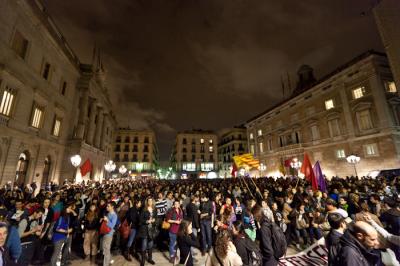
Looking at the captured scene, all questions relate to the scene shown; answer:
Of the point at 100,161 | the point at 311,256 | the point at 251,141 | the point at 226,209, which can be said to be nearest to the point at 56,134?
the point at 100,161

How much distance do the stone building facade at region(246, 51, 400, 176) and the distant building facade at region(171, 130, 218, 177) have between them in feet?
96.4

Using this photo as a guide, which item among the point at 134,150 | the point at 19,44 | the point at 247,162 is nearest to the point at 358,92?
the point at 247,162

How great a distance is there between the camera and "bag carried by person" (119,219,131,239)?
6367 millimetres

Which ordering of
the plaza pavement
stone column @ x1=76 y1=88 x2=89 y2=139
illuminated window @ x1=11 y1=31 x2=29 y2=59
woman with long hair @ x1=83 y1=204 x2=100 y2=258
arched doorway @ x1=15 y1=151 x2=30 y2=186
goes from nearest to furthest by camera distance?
the plaza pavement
woman with long hair @ x1=83 y1=204 x2=100 y2=258
illuminated window @ x1=11 y1=31 x2=29 y2=59
arched doorway @ x1=15 y1=151 x2=30 y2=186
stone column @ x1=76 y1=88 x2=89 y2=139

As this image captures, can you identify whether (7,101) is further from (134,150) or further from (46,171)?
(134,150)

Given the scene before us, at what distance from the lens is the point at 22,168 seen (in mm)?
15891

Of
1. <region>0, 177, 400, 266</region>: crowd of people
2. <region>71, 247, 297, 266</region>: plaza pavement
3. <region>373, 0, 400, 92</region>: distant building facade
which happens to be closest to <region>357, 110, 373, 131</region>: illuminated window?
<region>373, 0, 400, 92</region>: distant building facade

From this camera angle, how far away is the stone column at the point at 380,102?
19141mm

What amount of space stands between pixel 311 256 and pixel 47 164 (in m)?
24.2

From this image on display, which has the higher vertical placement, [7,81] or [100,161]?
[7,81]

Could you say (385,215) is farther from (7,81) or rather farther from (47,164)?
(47,164)

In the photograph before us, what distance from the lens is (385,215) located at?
495 centimetres

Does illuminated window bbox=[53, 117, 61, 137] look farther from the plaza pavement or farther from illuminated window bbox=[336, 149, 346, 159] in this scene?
illuminated window bbox=[336, 149, 346, 159]

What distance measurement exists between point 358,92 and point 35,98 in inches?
1369
